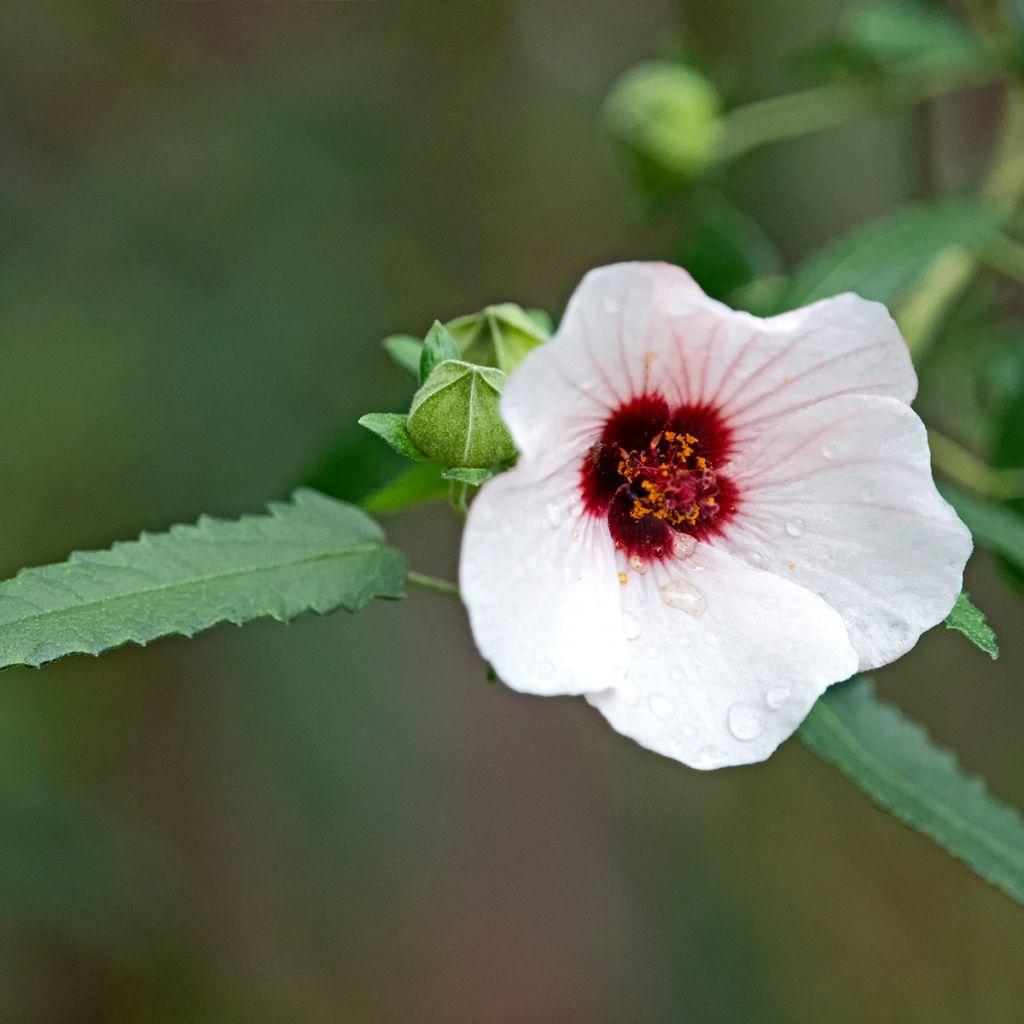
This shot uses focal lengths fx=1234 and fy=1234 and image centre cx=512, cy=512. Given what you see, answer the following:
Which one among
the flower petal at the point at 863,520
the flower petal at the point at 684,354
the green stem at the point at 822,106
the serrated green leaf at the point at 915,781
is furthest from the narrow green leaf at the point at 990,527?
the green stem at the point at 822,106

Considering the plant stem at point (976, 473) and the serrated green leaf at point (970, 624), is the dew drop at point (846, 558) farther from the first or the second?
the plant stem at point (976, 473)

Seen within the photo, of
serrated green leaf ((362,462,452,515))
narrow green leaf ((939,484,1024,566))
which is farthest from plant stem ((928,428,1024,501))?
serrated green leaf ((362,462,452,515))

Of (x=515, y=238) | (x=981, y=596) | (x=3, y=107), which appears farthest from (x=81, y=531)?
(x=981, y=596)

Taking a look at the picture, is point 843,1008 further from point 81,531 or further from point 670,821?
point 81,531

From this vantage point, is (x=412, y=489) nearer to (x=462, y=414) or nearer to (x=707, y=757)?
(x=462, y=414)

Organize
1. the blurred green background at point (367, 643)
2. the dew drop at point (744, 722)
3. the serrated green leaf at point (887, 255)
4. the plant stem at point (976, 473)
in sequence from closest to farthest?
the dew drop at point (744, 722), the serrated green leaf at point (887, 255), the plant stem at point (976, 473), the blurred green background at point (367, 643)

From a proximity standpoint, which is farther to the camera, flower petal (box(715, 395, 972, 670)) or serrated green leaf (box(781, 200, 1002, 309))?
serrated green leaf (box(781, 200, 1002, 309))

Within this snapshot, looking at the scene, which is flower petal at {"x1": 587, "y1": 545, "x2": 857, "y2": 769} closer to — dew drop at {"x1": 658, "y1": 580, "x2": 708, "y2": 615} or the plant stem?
dew drop at {"x1": 658, "y1": 580, "x2": 708, "y2": 615}

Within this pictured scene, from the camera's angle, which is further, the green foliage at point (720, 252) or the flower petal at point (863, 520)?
the green foliage at point (720, 252)
